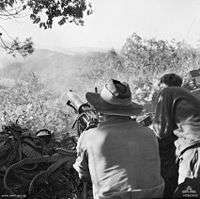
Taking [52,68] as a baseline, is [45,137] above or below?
below

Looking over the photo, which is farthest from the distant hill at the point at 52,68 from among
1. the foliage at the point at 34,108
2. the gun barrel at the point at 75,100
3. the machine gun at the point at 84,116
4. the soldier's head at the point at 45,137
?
the machine gun at the point at 84,116

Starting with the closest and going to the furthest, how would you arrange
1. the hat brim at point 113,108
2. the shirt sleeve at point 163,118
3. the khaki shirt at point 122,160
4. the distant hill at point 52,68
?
the khaki shirt at point 122,160 → the hat brim at point 113,108 → the shirt sleeve at point 163,118 → the distant hill at point 52,68

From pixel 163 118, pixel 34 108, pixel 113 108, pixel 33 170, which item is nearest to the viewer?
pixel 113 108

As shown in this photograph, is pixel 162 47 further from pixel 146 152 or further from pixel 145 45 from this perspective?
pixel 146 152

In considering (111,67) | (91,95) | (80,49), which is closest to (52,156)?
(91,95)

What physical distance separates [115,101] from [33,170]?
2404 millimetres

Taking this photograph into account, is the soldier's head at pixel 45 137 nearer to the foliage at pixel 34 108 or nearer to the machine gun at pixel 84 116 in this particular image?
the machine gun at pixel 84 116

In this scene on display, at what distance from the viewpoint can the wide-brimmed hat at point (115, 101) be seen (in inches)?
168

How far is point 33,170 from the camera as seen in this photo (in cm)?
637

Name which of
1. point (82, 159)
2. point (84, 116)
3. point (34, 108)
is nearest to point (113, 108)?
point (82, 159)

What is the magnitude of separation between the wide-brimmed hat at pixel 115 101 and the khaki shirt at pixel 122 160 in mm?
68

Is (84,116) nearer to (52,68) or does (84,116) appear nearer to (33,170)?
(33,170)

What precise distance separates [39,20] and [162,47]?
22.2ft

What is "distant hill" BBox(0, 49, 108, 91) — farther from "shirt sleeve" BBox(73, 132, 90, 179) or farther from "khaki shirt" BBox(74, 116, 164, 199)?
"khaki shirt" BBox(74, 116, 164, 199)
